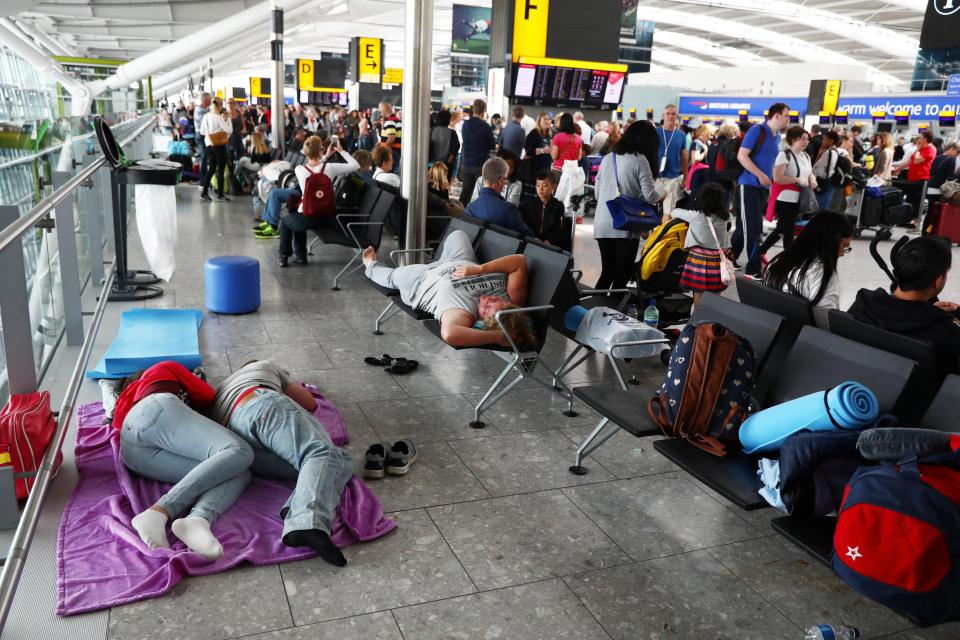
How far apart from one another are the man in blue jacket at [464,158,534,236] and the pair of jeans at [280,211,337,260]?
2.35 metres

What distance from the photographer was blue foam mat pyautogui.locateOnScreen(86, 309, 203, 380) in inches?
177

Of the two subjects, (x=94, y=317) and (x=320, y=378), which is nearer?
(x=320, y=378)

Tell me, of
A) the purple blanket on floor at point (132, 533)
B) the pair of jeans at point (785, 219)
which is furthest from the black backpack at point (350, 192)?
the purple blanket on floor at point (132, 533)

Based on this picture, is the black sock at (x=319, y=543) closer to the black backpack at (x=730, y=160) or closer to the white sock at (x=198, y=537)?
the white sock at (x=198, y=537)

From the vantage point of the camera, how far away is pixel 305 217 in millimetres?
7641

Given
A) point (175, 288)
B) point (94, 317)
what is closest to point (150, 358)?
point (94, 317)

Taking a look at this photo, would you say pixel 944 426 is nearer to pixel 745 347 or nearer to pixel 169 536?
pixel 745 347

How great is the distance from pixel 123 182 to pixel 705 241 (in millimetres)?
4760

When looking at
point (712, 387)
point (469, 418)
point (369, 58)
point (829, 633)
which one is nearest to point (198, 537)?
point (469, 418)

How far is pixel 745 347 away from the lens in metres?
3.02

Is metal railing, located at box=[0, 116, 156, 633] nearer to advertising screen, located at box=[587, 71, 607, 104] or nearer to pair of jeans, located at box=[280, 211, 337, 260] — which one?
pair of jeans, located at box=[280, 211, 337, 260]

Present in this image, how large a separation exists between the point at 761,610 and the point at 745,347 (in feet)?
3.24

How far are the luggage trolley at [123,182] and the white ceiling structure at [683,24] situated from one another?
21543 mm

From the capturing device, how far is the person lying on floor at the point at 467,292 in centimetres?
423
